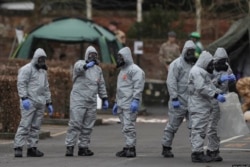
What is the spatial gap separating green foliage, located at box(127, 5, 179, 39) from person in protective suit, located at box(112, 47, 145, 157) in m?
17.0

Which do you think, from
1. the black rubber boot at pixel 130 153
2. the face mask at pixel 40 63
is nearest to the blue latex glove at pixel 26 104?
the face mask at pixel 40 63

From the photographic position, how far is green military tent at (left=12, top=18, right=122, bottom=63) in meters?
28.0

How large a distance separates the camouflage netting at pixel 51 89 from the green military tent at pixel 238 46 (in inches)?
143

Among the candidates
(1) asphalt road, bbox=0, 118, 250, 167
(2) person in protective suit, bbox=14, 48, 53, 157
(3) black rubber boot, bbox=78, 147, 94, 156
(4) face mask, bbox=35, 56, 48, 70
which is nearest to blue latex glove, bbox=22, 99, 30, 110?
(2) person in protective suit, bbox=14, 48, 53, 157

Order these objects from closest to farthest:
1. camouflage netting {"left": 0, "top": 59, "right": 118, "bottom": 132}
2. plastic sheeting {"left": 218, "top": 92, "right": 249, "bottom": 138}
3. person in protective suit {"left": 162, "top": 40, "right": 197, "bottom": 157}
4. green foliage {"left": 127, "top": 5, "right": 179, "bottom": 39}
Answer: plastic sheeting {"left": 218, "top": 92, "right": 249, "bottom": 138} → person in protective suit {"left": 162, "top": 40, "right": 197, "bottom": 157} → camouflage netting {"left": 0, "top": 59, "right": 118, "bottom": 132} → green foliage {"left": 127, "top": 5, "right": 179, "bottom": 39}

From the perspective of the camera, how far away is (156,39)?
107 feet

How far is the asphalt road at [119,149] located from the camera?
14.4 m

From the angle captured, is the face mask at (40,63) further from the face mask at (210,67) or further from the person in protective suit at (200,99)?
the face mask at (210,67)

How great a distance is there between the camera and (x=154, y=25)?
33469 millimetres

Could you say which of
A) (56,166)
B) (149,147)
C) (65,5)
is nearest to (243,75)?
(149,147)

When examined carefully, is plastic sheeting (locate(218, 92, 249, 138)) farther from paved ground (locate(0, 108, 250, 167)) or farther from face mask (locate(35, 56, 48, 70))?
face mask (locate(35, 56, 48, 70))

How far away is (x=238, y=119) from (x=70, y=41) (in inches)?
546

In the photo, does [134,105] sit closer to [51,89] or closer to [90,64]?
[90,64]

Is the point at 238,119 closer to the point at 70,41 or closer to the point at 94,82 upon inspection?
the point at 94,82
